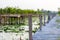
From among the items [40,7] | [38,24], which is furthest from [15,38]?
[40,7]

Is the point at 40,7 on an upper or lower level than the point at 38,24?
upper

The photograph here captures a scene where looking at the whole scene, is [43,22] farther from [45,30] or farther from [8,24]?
[8,24]

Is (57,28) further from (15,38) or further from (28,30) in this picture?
(15,38)

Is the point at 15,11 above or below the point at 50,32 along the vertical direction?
above

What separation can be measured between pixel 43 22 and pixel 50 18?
11 cm

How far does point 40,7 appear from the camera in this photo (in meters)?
2.35

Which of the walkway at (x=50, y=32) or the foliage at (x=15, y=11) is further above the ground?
the foliage at (x=15, y=11)

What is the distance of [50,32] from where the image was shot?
229 centimetres

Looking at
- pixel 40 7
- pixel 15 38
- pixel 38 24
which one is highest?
→ pixel 40 7

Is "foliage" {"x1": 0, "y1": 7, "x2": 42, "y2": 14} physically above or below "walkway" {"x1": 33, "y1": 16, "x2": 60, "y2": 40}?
above

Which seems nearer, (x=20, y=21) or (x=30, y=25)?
(x=30, y=25)

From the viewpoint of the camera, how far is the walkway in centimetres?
227

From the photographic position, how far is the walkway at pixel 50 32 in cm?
227

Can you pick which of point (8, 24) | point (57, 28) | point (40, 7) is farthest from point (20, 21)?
point (57, 28)
